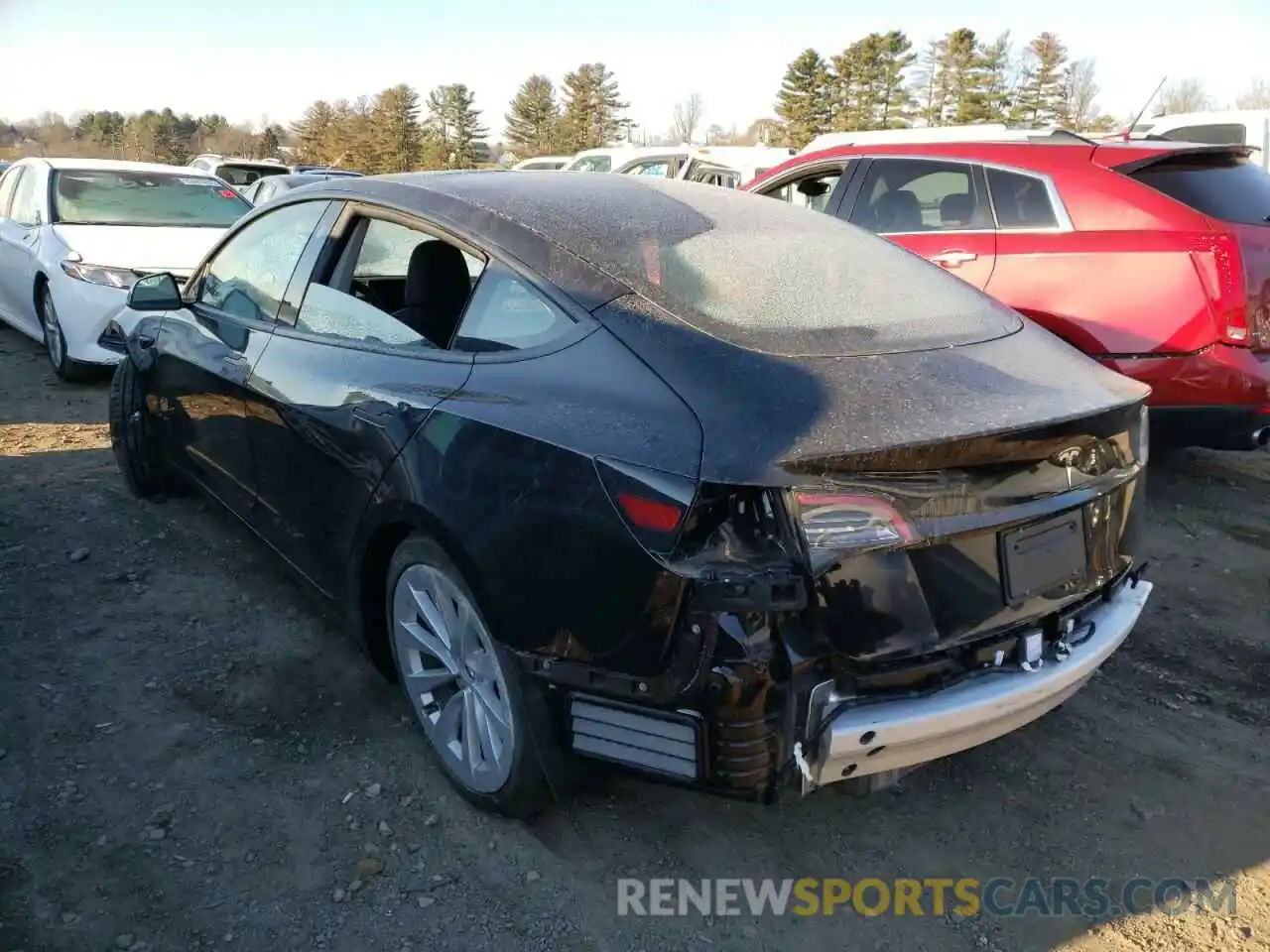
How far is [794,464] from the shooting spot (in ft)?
6.03

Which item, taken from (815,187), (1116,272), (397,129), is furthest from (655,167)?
(397,129)

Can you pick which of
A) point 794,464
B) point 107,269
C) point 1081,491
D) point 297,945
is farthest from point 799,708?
point 107,269

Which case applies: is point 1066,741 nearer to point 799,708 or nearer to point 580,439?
point 799,708

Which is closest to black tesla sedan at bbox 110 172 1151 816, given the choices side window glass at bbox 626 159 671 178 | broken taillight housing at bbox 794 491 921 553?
broken taillight housing at bbox 794 491 921 553

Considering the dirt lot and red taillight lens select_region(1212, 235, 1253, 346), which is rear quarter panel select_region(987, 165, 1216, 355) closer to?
red taillight lens select_region(1212, 235, 1253, 346)

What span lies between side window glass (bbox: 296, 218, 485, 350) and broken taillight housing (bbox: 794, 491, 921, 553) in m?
1.23

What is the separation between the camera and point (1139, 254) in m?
4.42

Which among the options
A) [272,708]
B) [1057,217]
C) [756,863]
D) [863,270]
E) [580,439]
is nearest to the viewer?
[580,439]

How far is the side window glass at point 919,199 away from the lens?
17.1 ft

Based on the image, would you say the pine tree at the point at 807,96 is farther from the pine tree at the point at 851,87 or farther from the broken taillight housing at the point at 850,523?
the broken taillight housing at the point at 850,523

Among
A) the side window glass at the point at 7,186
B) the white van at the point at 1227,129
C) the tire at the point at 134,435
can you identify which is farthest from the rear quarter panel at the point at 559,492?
the white van at the point at 1227,129

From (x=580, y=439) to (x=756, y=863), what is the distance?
1.17 metres

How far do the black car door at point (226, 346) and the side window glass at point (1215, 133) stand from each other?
430 inches

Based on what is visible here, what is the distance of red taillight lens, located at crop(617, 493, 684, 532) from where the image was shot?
187 centimetres
